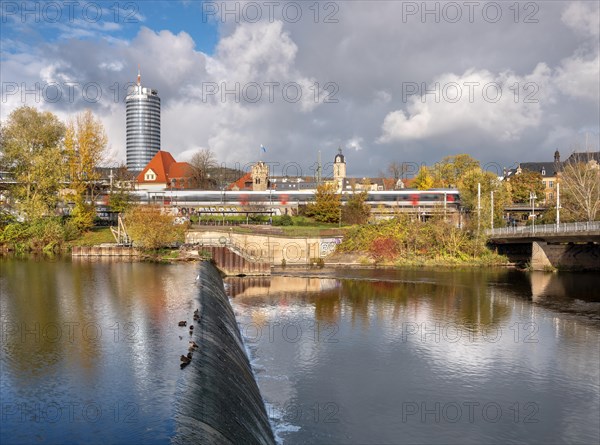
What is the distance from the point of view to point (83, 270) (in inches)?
1710

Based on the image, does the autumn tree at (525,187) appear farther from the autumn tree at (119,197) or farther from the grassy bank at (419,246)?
the autumn tree at (119,197)

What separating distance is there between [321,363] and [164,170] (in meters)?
86.1

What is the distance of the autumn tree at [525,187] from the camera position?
95.6 meters

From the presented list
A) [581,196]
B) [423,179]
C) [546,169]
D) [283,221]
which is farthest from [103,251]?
[546,169]

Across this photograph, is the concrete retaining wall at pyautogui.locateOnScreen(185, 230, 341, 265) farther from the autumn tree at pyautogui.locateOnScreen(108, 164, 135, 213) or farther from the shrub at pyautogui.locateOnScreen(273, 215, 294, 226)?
the autumn tree at pyautogui.locateOnScreen(108, 164, 135, 213)

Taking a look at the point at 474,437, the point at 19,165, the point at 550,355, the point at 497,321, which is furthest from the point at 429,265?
the point at 19,165

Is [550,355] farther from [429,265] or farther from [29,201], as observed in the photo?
[29,201]

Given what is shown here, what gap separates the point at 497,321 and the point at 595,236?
20604mm

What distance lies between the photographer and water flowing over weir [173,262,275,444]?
12.1m

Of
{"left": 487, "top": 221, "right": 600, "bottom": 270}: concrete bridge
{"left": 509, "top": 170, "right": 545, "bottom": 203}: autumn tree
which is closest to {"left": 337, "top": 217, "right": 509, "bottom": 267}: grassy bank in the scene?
{"left": 487, "top": 221, "right": 600, "bottom": 270}: concrete bridge

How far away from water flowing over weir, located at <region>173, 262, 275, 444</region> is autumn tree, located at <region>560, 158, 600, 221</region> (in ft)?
171

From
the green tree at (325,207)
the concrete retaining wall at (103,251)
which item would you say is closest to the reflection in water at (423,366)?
the concrete retaining wall at (103,251)

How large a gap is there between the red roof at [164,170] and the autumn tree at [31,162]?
38.2 m

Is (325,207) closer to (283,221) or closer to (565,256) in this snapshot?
(283,221)
